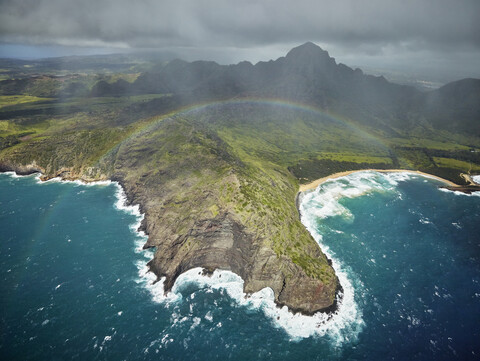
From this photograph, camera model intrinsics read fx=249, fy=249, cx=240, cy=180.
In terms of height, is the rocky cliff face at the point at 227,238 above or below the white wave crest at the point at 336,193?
above

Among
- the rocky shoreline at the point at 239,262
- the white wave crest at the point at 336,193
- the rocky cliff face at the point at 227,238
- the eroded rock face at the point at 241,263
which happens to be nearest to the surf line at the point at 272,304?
the rocky shoreline at the point at 239,262

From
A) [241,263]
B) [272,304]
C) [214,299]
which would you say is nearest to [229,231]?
[241,263]

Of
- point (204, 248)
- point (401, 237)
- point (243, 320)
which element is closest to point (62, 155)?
point (204, 248)

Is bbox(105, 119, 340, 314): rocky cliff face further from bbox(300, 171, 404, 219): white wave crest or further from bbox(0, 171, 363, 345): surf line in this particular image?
bbox(300, 171, 404, 219): white wave crest

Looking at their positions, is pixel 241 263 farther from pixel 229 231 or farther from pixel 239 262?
pixel 229 231

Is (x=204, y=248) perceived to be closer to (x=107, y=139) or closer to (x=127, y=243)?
(x=127, y=243)

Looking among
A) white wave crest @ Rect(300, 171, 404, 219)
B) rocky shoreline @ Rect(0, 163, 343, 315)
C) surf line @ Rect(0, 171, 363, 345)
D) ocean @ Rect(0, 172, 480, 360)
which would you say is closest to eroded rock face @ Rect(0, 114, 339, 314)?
rocky shoreline @ Rect(0, 163, 343, 315)

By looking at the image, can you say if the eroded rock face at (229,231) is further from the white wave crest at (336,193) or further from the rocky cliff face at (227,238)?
the white wave crest at (336,193)

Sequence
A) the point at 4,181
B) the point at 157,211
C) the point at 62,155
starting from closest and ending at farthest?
the point at 157,211 → the point at 4,181 → the point at 62,155

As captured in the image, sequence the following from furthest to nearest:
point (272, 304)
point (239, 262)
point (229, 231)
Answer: point (229, 231) < point (239, 262) < point (272, 304)
